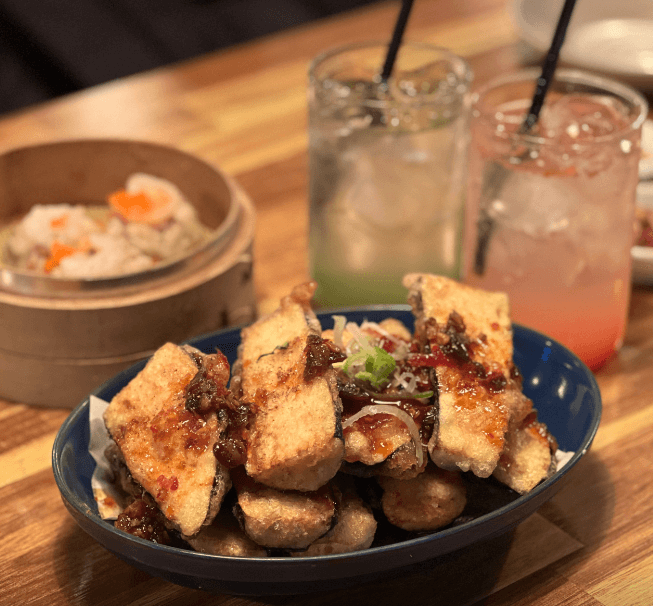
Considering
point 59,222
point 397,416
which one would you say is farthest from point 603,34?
point 397,416

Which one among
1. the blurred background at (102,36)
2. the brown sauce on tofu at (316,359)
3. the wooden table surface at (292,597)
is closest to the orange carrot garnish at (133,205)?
the wooden table surface at (292,597)

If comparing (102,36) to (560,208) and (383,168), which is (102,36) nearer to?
(383,168)

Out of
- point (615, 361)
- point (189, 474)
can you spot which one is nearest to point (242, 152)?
point (615, 361)

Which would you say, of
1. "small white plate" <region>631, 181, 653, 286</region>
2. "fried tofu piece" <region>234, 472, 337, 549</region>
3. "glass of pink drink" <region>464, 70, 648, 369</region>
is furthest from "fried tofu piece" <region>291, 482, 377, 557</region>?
"small white plate" <region>631, 181, 653, 286</region>

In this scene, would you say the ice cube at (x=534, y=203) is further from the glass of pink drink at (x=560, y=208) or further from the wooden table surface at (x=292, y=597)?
the wooden table surface at (x=292, y=597)

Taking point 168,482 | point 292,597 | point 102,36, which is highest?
point 168,482

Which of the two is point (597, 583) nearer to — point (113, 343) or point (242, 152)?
point (113, 343)
